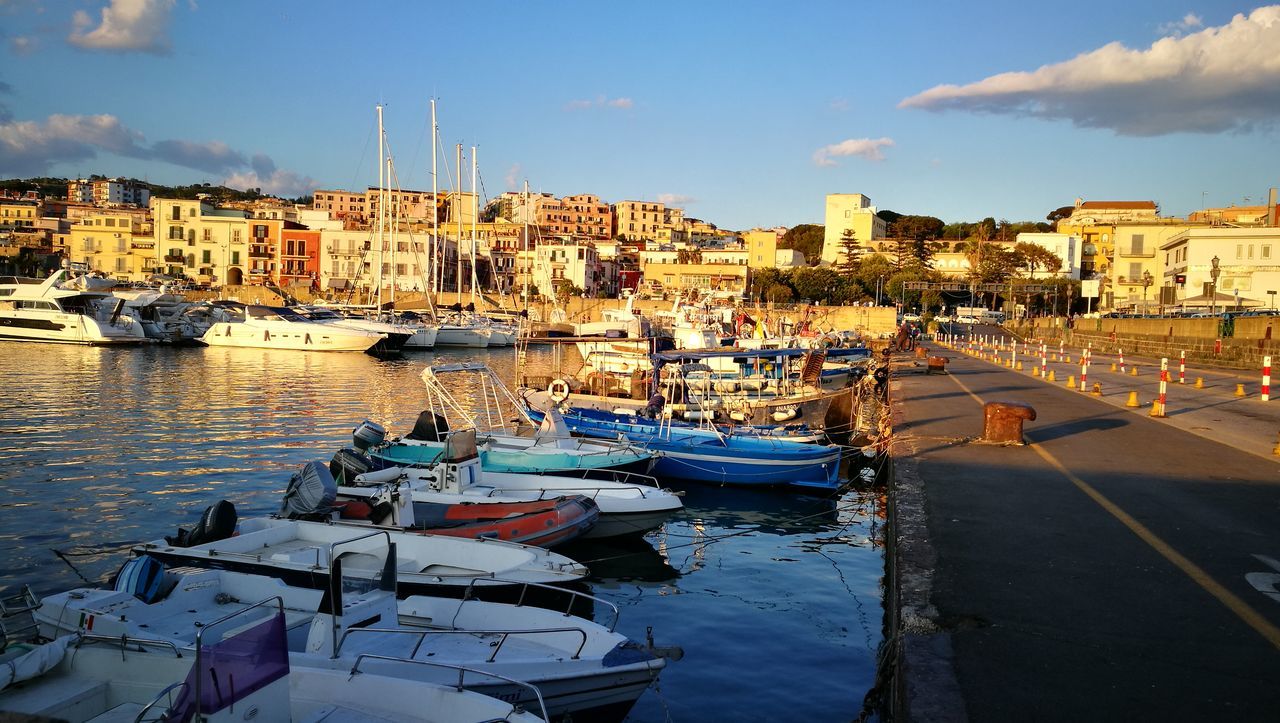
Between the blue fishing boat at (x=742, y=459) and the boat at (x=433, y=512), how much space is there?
634cm

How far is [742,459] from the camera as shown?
830 inches

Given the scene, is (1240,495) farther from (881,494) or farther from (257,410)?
(257,410)

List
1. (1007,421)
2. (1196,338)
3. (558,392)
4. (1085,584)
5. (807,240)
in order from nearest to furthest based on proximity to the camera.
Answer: (1085,584) → (1007,421) → (558,392) → (1196,338) → (807,240)

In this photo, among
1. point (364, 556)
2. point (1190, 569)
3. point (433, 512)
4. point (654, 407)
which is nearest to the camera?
point (1190, 569)

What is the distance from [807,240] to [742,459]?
148 metres

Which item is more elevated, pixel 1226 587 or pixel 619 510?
pixel 1226 587

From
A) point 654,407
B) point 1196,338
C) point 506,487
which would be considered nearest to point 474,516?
point 506,487

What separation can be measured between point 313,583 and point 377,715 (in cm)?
471

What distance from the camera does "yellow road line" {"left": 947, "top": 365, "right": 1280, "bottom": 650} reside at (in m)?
7.72

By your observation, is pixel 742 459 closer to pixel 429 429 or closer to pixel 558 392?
pixel 558 392

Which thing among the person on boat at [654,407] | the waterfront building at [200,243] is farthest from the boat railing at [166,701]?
the waterfront building at [200,243]

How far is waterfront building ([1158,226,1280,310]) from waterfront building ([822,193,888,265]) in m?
77.5

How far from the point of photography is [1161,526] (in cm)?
1129

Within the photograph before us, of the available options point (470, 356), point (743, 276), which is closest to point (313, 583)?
point (470, 356)
